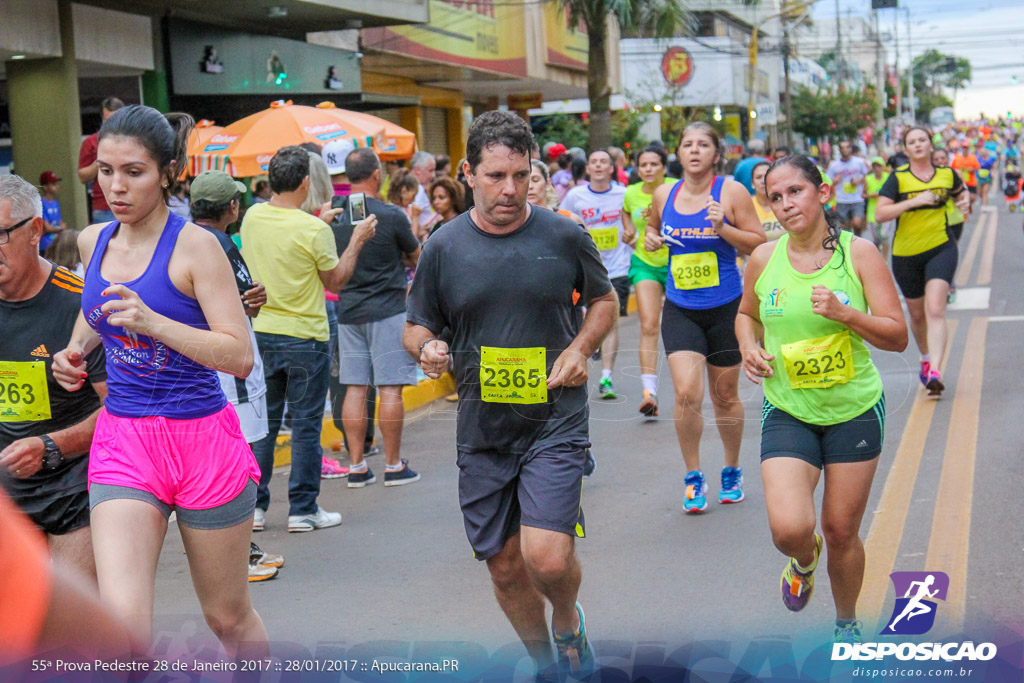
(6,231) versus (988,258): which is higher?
(6,231)

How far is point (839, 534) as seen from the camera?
4.13 metres

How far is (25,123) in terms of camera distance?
13.3 metres

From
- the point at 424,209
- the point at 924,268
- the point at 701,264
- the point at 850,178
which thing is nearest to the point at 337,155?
the point at 701,264

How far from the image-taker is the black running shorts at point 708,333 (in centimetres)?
658

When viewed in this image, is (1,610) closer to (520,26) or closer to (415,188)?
(415,188)

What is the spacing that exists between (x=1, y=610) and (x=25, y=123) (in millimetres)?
12627

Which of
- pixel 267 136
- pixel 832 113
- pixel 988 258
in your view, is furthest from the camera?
pixel 832 113

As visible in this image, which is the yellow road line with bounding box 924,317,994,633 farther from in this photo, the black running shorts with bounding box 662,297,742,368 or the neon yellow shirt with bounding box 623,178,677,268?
the neon yellow shirt with bounding box 623,178,677,268

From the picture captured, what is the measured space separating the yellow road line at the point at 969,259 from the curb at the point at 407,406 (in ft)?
29.6

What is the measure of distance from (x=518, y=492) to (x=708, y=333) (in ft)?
9.59

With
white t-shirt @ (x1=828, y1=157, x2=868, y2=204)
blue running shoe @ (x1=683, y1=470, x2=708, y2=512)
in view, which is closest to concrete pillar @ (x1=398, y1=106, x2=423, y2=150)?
white t-shirt @ (x1=828, y1=157, x2=868, y2=204)

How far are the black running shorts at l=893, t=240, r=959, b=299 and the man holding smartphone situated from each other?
388cm

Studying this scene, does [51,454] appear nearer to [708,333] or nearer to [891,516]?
[708,333]

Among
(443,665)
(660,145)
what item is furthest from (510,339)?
(660,145)
